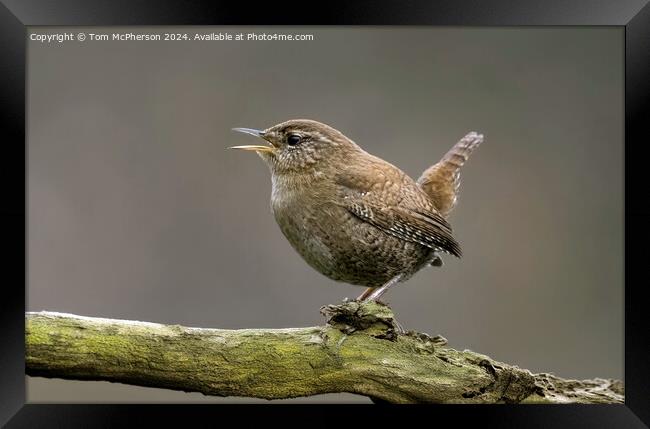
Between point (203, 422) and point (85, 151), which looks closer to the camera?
point (203, 422)

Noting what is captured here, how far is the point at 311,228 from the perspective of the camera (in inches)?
155

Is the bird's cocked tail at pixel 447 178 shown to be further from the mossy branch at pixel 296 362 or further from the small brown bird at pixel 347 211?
the mossy branch at pixel 296 362

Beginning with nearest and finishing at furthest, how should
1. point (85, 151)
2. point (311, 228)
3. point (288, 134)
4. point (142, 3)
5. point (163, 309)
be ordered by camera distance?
1. point (142, 3)
2. point (311, 228)
3. point (288, 134)
4. point (163, 309)
5. point (85, 151)

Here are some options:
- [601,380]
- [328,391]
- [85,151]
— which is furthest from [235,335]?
[85,151]

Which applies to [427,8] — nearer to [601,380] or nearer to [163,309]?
[601,380]

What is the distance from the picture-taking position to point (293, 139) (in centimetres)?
419

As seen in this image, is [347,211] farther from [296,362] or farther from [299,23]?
[299,23]

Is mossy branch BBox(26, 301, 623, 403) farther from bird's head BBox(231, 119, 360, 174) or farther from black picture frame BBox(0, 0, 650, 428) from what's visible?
bird's head BBox(231, 119, 360, 174)

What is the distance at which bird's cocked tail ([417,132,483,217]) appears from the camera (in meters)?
4.77

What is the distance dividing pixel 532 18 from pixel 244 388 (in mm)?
2136

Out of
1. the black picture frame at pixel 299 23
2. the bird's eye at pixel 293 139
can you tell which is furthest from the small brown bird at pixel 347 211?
the black picture frame at pixel 299 23

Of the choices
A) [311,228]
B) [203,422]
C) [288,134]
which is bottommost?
[203,422]

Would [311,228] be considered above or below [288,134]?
below

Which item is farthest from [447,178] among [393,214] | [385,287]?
[385,287]
